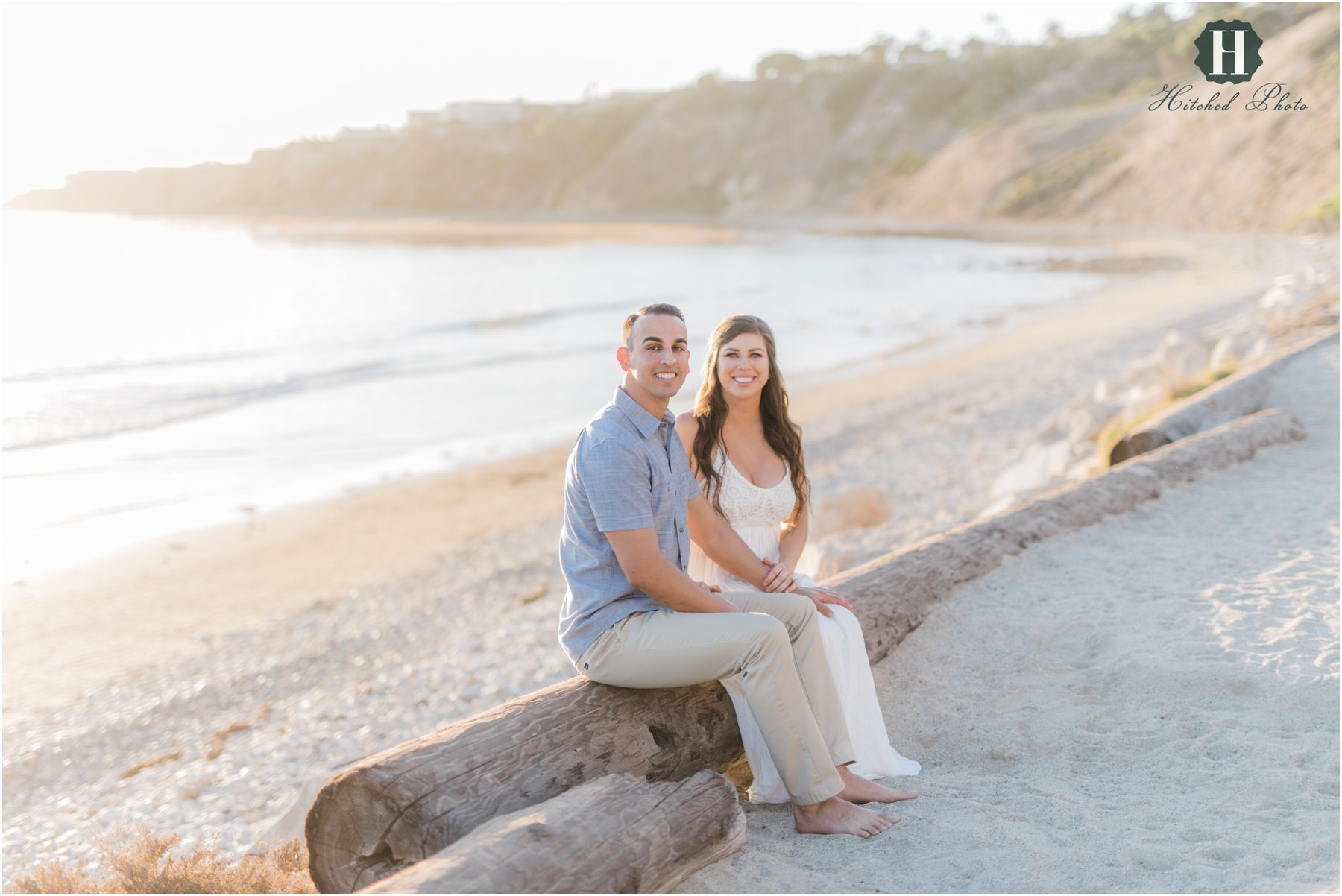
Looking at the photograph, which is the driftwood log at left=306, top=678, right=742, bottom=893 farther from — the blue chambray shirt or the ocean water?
the ocean water

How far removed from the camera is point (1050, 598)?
5.93 meters

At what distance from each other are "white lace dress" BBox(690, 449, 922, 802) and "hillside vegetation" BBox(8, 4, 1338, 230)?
119 feet

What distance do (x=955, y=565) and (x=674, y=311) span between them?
3022 mm

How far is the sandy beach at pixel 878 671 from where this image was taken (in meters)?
3.87

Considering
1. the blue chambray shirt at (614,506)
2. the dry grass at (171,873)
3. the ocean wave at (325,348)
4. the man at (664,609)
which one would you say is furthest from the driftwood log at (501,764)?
the ocean wave at (325,348)

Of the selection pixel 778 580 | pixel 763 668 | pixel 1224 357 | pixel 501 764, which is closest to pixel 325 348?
pixel 1224 357

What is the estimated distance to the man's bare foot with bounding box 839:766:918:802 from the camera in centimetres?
405

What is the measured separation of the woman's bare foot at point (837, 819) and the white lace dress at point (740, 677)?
24 centimetres

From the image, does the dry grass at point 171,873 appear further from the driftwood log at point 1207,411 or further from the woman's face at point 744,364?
the driftwood log at point 1207,411

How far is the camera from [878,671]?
209 inches

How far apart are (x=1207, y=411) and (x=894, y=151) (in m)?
87.2

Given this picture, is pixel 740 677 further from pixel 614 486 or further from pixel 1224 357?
pixel 1224 357

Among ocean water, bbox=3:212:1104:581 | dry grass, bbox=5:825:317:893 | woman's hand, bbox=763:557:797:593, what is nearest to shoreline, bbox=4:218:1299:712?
ocean water, bbox=3:212:1104:581

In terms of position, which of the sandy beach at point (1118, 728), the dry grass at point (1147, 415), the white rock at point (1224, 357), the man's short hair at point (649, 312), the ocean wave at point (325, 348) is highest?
the man's short hair at point (649, 312)
